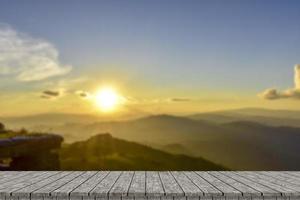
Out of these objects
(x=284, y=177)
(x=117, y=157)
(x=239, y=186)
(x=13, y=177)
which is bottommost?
(x=239, y=186)

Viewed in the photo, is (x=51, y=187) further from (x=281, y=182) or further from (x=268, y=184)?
(x=281, y=182)

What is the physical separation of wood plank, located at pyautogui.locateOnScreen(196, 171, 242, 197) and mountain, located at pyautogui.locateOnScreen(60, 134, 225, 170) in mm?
8348

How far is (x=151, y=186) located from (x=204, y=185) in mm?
674

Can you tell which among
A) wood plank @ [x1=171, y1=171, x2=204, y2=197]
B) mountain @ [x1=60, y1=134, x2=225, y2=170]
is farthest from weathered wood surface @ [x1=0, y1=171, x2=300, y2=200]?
mountain @ [x1=60, y1=134, x2=225, y2=170]

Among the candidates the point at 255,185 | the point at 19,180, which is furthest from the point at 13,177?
the point at 255,185

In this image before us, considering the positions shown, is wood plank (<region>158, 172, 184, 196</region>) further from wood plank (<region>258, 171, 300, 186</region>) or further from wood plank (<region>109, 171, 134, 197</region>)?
wood plank (<region>258, 171, 300, 186</region>)

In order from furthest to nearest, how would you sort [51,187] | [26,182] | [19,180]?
[19,180] → [26,182] → [51,187]

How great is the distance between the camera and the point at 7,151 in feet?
37.4

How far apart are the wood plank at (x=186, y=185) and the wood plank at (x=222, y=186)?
0.87 feet

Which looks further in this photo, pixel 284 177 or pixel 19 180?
pixel 284 177

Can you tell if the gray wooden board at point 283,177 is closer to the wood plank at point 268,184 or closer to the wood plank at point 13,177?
the wood plank at point 268,184

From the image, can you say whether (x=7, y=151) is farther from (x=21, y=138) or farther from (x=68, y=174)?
(x=68, y=174)

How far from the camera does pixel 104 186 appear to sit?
17.8 feet

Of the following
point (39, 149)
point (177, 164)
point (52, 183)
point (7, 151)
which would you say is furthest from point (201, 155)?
point (52, 183)
